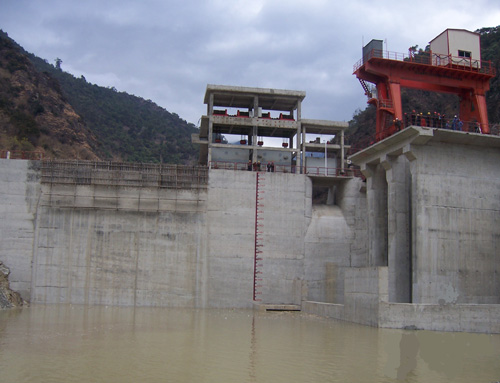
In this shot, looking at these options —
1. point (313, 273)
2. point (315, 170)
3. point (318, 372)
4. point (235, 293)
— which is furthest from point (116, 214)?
point (318, 372)

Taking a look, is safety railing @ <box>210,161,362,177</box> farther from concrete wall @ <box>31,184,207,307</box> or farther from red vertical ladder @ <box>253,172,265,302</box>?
concrete wall @ <box>31,184,207,307</box>

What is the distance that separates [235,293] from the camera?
2744 cm

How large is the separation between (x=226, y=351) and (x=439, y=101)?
145 ft

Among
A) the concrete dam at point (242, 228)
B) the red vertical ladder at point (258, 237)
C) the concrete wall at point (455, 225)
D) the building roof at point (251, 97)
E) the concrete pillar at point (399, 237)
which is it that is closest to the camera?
the concrete wall at point (455, 225)

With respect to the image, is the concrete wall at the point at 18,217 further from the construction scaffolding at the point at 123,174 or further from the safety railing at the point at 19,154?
the safety railing at the point at 19,154

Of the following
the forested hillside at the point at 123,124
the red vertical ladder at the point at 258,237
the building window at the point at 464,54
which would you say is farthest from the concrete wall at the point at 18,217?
the forested hillside at the point at 123,124

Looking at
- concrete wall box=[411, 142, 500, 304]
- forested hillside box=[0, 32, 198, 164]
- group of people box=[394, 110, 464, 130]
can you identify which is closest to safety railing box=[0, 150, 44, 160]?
forested hillside box=[0, 32, 198, 164]

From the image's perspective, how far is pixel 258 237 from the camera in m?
28.2

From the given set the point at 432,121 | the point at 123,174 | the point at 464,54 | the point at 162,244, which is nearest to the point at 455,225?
the point at 432,121

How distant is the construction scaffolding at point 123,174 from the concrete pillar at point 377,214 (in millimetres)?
8744

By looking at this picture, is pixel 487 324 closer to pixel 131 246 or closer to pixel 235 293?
pixel 235 293

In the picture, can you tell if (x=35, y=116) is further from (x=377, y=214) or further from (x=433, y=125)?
(x=433, y=125)

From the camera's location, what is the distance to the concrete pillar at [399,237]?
2434 centimetres

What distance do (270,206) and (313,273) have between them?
424 cm
